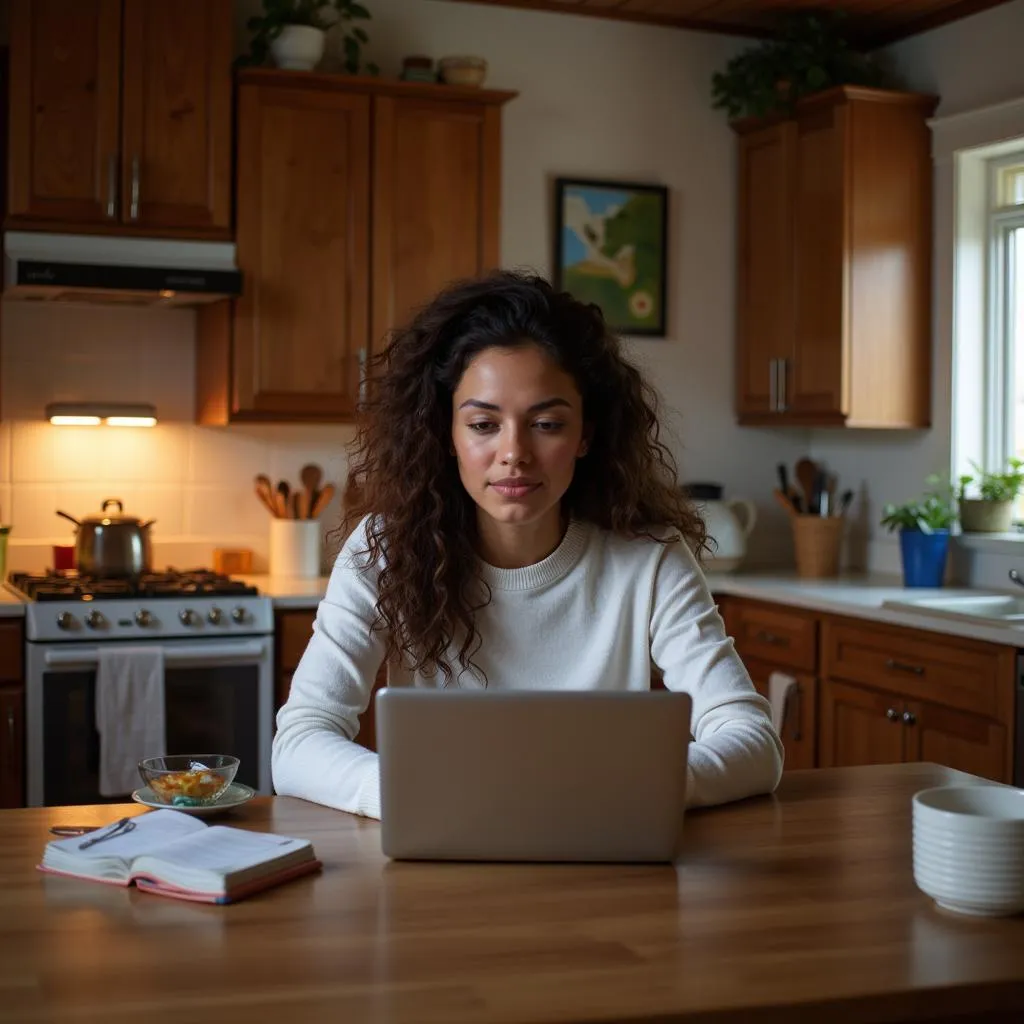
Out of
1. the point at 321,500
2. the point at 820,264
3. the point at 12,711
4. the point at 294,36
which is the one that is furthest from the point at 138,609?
the point at 820,264

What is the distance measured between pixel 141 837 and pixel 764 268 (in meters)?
3.67

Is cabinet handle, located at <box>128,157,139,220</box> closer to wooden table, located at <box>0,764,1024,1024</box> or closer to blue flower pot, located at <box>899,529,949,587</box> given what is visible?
blue flower pot, located at <box>899,529,949,587</box>

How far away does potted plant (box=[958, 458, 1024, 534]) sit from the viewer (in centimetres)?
432

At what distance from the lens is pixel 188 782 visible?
1.82 metres

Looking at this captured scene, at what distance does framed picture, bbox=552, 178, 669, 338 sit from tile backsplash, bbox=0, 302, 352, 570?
36.9 inches

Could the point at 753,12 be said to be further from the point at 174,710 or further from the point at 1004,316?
the point at 174,710

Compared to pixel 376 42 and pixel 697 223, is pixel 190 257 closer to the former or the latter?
pixel 376 42

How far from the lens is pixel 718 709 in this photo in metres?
2.03

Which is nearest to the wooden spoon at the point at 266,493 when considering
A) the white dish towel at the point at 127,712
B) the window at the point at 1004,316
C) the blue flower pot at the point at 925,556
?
the white dish towel at the point at 127,712

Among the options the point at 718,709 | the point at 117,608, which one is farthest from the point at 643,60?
the point at 718,709

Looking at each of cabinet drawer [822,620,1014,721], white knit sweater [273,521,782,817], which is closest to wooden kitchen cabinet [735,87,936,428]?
cabinet drawer [822,620,1014,721]

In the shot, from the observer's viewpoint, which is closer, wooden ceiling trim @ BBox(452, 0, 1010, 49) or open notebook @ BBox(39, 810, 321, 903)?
open notebook @ BBox(39, 810, 321, 903)

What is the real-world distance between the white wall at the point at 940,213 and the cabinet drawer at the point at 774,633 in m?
0.65

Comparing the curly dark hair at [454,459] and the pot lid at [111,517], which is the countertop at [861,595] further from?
the pot lid at [111,517]
